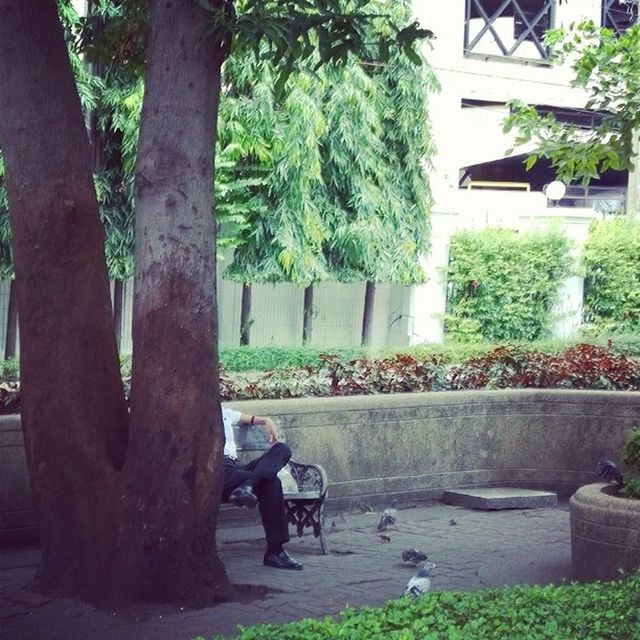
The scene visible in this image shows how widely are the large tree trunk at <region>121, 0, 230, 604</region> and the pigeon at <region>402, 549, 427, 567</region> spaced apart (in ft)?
6.64

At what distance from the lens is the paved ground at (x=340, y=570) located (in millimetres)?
7352

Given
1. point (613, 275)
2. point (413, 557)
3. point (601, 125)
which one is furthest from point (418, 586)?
point (613, 275)

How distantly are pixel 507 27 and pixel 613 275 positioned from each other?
372 inches

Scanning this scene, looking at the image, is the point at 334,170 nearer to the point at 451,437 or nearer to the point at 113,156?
the point at 113,156

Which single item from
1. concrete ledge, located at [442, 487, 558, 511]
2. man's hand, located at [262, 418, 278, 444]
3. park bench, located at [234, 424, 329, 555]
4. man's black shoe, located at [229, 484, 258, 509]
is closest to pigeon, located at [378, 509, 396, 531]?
park bench, located at [234, 424, 329, 555]

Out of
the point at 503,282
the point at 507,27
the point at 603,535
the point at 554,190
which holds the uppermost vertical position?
the point at 507,27

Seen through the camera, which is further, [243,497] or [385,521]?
[385,521]

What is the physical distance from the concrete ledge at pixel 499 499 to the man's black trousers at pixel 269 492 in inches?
136

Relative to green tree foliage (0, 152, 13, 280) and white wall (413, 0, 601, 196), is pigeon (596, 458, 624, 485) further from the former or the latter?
white wall (413, 0, 601, 196)

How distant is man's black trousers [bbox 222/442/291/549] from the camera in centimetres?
917

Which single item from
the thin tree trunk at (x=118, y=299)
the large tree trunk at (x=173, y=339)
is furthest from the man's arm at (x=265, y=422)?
the thin tree trunk at (x=118, y=299)

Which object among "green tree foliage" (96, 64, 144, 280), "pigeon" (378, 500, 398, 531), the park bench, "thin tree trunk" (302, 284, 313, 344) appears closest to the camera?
the park bench

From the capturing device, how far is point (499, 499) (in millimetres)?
12273

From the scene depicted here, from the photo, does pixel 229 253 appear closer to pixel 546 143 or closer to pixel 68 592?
pixel 546 143
